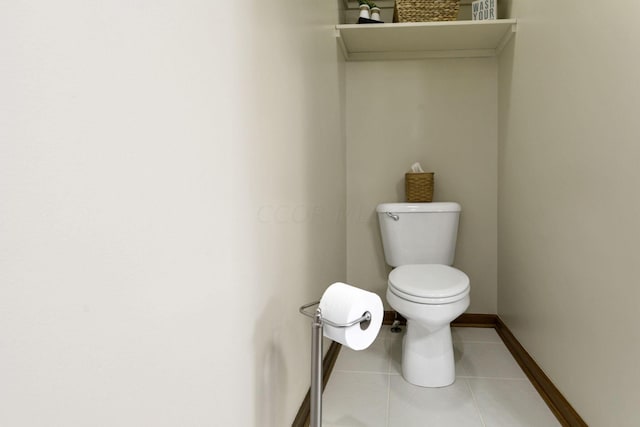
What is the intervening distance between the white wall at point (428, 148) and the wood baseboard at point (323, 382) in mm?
614

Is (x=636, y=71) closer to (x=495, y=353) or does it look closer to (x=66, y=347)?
(x=66, y=347)

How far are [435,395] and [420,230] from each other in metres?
0.86

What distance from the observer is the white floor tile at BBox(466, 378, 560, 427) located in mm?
1511

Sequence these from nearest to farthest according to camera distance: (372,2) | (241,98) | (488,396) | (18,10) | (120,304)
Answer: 1. (18,10)
2. (120,304)
3. (241,98)
4. (488,396)
5. (372,2)

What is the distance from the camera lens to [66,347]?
420mm

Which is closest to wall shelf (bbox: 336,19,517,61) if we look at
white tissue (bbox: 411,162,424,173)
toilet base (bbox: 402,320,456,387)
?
white tissue (bbox: 411,162,424,173)

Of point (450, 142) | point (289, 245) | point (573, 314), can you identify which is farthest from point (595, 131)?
point (450, 142)

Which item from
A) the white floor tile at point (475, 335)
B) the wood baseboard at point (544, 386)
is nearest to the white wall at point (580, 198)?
the wood baseboard at point (544, 386)

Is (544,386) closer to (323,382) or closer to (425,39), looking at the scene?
(323,382)

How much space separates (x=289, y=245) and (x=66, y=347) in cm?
86

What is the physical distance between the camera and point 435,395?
172cm

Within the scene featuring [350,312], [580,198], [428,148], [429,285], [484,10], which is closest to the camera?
[350,312]

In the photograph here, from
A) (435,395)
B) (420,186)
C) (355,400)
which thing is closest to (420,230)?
(420,186)

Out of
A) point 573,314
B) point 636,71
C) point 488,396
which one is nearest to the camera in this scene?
point 636,71
